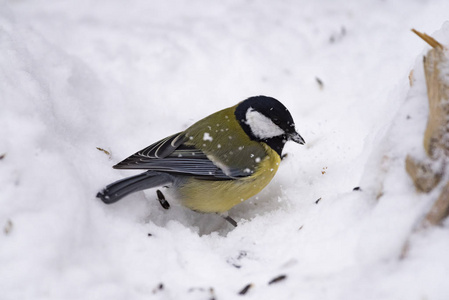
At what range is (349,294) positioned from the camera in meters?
1.33

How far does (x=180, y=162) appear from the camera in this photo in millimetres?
2078

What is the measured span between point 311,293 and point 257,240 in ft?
1.59

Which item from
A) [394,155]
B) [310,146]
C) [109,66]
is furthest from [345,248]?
[109,66]

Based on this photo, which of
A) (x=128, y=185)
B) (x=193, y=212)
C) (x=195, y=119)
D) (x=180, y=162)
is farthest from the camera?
(x=195, y=119)

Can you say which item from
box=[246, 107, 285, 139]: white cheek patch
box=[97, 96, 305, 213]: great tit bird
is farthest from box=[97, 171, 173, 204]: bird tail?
box=[246, 107, 285, 139]: white cheek patch

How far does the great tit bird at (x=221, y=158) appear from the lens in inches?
81.0

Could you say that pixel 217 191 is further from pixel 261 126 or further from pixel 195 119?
pixel 195 119

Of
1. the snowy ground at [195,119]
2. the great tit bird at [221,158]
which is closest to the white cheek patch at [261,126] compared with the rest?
the great tit bird at [221,158]

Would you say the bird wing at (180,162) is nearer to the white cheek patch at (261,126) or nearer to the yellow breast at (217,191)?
the yellow breast at (217,191)

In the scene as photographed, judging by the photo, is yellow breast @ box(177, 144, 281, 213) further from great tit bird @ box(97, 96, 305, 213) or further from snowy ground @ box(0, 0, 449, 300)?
snowy ground @ box(0, 0, 449, 300)

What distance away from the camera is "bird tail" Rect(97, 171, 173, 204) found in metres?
1.79

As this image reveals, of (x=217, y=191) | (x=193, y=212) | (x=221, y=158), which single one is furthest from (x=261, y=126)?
(x=193, y=212)

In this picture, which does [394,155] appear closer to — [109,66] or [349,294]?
[349,294]

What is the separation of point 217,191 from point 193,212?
245 mm
